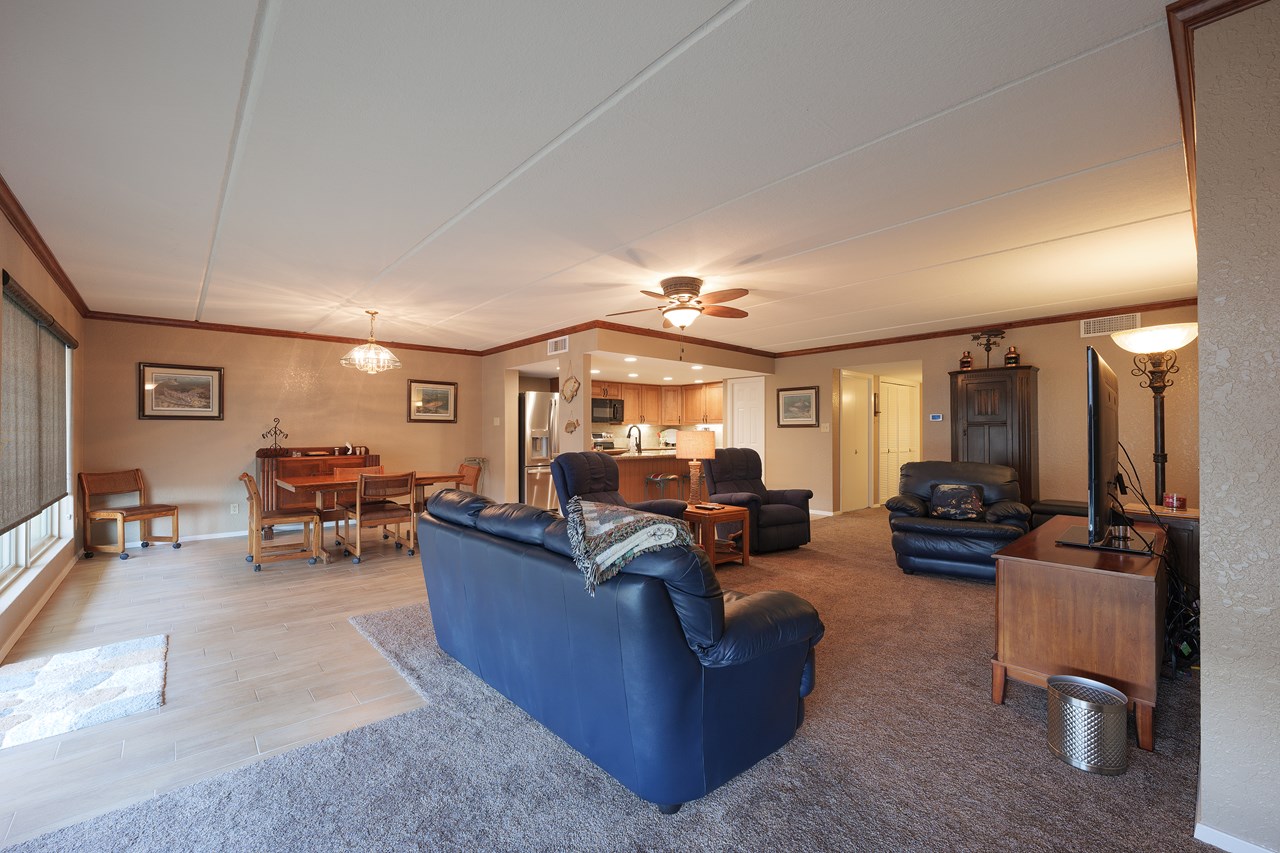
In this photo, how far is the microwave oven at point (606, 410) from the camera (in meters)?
9.45

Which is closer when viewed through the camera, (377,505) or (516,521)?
(516,521)

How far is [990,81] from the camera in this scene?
192cm

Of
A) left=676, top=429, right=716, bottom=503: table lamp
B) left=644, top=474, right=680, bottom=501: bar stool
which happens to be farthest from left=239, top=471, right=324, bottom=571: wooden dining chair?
left=644, top=474, right=680, bottom=501: bar stool

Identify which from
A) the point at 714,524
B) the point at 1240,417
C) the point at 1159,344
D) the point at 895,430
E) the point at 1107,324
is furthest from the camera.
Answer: the point at 895,430

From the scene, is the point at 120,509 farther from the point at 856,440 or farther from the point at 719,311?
the point at 856,440

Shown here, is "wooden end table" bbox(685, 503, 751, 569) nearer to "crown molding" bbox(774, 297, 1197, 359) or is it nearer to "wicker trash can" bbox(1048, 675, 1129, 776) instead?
"wicker trash can" bbox(1048, 675, 1129, 776)

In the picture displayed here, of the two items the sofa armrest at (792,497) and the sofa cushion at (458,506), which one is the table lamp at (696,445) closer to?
the sofa armrest at (792,497)

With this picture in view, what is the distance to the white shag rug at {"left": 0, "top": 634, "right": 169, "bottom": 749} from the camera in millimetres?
2338

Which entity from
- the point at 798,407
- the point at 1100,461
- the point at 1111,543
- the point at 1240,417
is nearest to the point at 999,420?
the point at 798,407

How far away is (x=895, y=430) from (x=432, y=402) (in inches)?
305

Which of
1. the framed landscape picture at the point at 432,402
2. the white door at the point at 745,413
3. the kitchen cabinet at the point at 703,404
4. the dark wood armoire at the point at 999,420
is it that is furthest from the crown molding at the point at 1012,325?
the framed landscape picture at the point at 432,402

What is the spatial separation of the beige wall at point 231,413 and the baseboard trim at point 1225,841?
7.95 m

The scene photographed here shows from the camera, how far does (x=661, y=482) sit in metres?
8.31

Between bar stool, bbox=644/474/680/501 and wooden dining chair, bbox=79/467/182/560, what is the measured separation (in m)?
5.46
